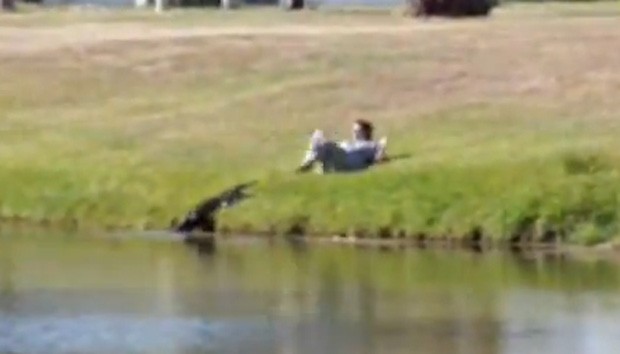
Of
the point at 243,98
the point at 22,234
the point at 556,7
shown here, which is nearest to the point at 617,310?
the point at 22,234

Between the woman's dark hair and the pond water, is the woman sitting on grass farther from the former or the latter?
the pond water

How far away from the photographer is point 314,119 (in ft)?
139

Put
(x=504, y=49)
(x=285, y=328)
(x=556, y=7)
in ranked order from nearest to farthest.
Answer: (x=285, y=328) → (x=504, y=49) → (x=556, y=7)

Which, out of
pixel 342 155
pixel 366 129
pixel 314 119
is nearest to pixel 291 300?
pixel 342 155

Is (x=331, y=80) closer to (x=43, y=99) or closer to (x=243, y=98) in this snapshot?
(x=243, y=98)

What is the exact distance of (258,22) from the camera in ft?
184

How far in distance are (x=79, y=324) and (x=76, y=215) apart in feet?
35.8

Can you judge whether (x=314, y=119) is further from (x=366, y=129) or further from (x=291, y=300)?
(x=291, y=300)

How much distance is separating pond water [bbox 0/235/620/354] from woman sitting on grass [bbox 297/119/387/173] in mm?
2959

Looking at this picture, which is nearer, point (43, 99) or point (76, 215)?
point (76, 215)

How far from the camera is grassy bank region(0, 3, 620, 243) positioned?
35125 mm

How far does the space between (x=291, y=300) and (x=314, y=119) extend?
46.4 ft

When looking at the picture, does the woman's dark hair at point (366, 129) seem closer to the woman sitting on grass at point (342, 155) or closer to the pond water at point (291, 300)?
the woman sitting on grass at point (342, 155)

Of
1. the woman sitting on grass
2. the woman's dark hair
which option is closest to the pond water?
the woman sitting on grass
